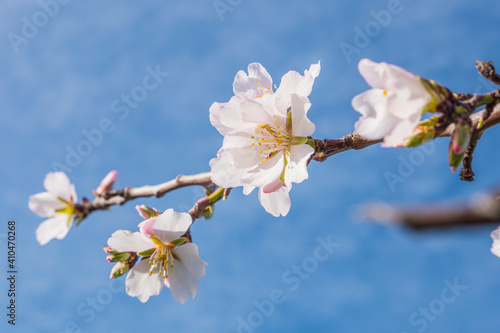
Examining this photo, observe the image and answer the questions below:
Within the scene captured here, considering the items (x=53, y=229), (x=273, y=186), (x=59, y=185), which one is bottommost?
(x=273, y=186)

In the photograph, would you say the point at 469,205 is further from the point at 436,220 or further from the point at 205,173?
the point at 205,173

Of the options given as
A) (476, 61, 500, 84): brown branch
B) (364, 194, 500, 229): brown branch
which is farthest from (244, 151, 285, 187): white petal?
(364, 194, 500, 229): brown branch

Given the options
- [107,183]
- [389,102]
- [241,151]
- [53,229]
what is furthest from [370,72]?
[53,229]

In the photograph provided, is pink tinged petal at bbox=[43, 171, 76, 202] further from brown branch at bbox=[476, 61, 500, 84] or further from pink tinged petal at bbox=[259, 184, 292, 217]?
brown branch at bbox=[476, 61, 500, 84]

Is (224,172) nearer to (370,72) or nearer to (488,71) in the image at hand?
(370,72)

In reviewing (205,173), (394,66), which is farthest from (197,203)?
(394,66)

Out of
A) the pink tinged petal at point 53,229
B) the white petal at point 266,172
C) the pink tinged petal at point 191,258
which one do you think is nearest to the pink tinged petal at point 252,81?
the white petal at point 266,172
